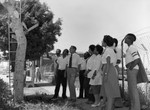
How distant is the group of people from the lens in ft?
22.4

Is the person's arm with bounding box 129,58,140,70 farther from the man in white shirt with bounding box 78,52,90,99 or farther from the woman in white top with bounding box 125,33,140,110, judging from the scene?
the man in white shirt with bounding box 78,52,90,99

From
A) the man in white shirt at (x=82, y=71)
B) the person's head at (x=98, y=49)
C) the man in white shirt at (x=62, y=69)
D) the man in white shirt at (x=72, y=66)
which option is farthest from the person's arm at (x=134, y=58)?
the man in white shirt at (x=62, y=69)

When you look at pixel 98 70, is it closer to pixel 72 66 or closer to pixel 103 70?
pixel 103 70

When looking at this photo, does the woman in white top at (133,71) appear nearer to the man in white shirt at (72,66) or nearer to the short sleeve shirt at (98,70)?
the short sleeve shirt at (98,70)

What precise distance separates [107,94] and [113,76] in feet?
1.44

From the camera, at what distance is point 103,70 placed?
6.89m

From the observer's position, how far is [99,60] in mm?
8227

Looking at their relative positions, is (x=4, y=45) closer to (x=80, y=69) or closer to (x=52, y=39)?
(x=52, y=39)

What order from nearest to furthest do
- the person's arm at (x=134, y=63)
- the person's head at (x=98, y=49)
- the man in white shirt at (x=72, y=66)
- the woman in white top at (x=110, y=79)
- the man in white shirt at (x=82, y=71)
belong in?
the person's arm at (x=134, y=63) < the woman in white top at (x=110, y=79) < the person's head at (x=98, y=49) < the man in white shirt at (x=72, y=66) < the man in white shirt at (x=82, y=71)

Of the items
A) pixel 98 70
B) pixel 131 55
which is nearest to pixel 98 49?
pixel 98 70

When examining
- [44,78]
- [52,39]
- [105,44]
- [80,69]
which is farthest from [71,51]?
[44,78]

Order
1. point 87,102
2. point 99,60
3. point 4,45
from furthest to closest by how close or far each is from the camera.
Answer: point 4,45 → point 87,102 → point 99,60

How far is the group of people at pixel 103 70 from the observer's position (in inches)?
269

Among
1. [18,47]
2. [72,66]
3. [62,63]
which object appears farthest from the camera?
[62,63]
